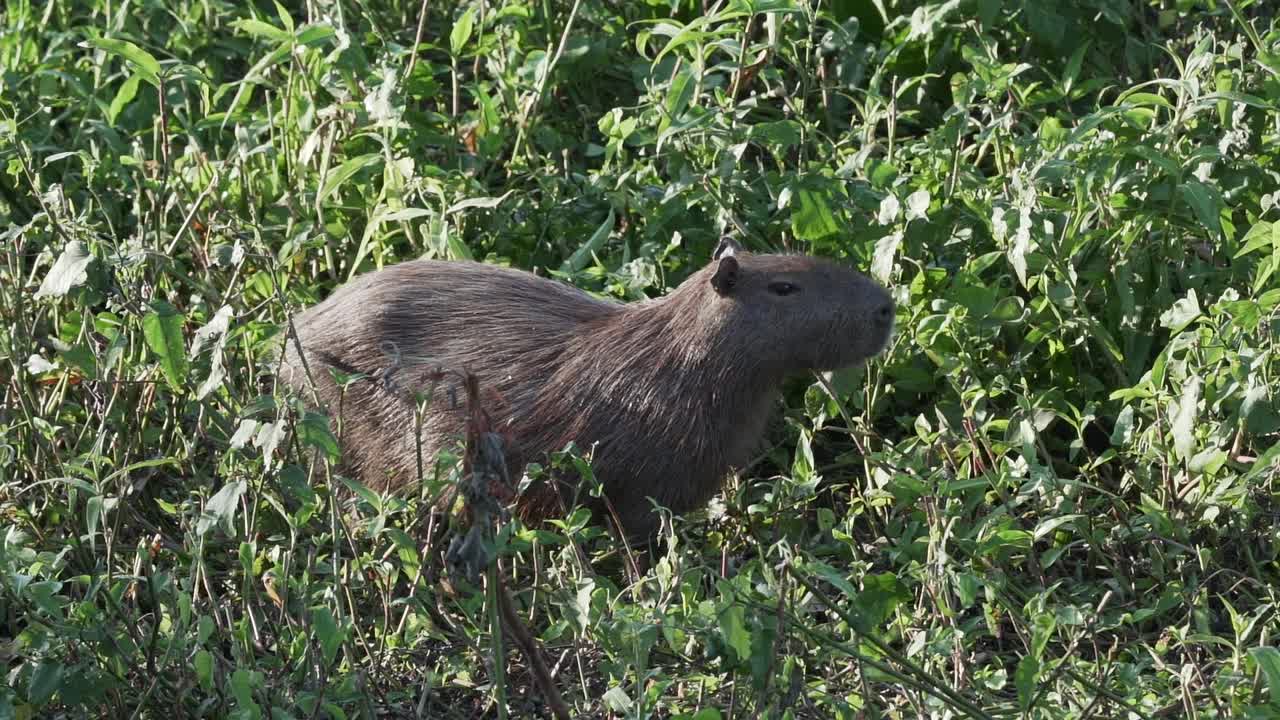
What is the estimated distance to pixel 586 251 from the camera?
520 cm

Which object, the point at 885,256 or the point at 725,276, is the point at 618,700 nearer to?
the point at 725,276

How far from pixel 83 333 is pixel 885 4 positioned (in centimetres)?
290

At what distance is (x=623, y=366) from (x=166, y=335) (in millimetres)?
1262

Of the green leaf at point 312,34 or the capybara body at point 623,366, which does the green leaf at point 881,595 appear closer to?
the capybara body at point 623,366

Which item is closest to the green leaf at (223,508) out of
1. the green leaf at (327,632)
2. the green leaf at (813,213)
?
the green leaf at (327,632)

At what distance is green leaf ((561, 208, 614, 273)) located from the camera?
17.0 ft

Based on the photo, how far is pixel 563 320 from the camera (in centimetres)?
472

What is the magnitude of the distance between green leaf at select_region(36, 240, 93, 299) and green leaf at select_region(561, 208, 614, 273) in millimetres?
1668

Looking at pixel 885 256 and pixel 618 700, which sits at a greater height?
pixel 885 256

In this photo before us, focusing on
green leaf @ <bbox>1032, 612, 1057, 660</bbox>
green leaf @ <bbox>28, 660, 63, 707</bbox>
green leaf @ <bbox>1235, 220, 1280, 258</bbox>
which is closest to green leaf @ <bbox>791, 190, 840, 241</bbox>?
green leaf @ <bbox>1235, 220, 1280, 258</bbox>

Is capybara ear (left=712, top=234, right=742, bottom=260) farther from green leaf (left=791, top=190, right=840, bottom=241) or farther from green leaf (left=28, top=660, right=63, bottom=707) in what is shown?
green leaf (left=28, top=660, right=63, bottom=707)

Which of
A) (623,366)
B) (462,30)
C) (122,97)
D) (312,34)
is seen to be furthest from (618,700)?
(122,97)

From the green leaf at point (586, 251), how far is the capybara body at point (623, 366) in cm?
53

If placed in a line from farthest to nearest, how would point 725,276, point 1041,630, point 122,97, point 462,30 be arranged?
point 122,97 → point 462,30 → point 725,276 → point 1041,630
